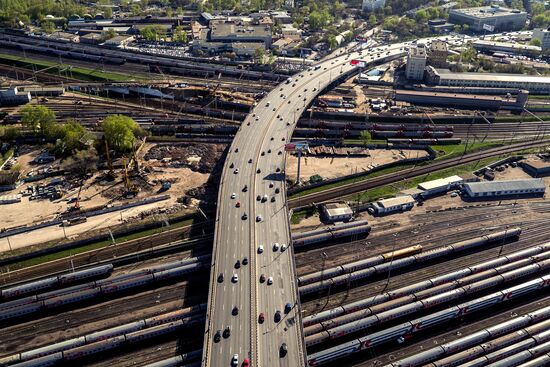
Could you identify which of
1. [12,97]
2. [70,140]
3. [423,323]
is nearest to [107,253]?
[70,140]

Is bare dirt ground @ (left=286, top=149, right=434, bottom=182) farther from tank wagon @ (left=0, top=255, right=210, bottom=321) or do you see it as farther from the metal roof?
tank wagon @ (left=0, top=255, right=210, bottom=321)

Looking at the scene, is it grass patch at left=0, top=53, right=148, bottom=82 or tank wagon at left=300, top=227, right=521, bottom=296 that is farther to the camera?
grass patch at left=0, top=53, right=148, bottom=82

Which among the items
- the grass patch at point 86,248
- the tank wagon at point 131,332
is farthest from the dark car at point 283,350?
the grass patch at point 86,248

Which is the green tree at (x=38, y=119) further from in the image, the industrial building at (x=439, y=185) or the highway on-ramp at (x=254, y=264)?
the industrial building at (x=439, y=185)

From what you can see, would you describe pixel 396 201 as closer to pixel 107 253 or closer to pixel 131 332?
pixel 131 332

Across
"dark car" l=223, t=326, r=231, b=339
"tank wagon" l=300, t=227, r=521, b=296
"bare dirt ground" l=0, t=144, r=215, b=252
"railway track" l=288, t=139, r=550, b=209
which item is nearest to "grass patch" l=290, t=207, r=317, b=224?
"railway track" l=288, t=139, r=550, b=209

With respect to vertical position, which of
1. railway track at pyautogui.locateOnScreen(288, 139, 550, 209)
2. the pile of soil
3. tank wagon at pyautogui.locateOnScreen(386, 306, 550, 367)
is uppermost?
the pile of soil
